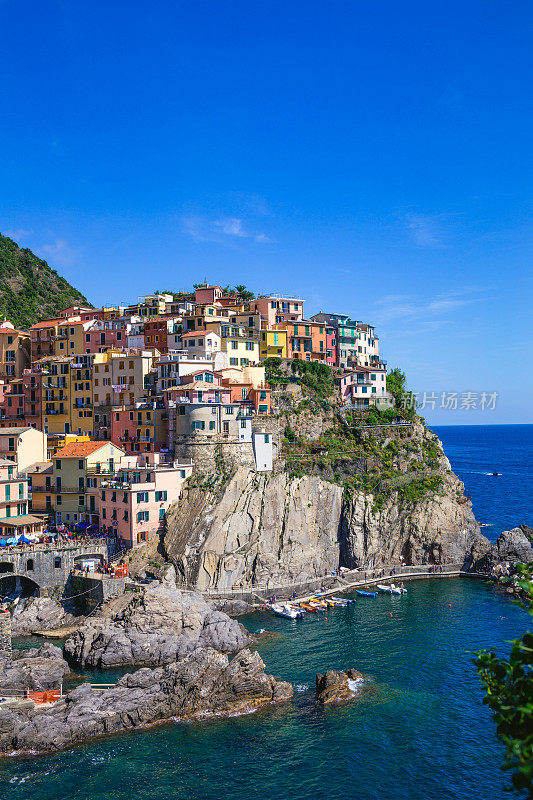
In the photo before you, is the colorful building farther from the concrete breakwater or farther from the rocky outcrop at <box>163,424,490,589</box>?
the concrete breakwater

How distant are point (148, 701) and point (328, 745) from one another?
1128 centimetres

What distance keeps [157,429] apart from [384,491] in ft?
86.3

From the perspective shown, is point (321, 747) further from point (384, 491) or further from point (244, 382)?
point (244, 382)

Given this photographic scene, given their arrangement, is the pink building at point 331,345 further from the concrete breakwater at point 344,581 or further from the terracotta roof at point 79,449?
the terracotta roof at point 79,449

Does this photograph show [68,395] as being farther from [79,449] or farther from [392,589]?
[392,589]

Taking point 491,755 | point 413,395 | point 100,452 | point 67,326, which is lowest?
point 491,755

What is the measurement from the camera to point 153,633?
5106 cm

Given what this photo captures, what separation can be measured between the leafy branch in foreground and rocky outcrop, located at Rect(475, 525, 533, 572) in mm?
59566

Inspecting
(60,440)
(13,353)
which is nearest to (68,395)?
(60,440)

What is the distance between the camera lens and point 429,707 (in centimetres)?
4256

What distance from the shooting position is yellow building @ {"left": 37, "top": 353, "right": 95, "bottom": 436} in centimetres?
8256

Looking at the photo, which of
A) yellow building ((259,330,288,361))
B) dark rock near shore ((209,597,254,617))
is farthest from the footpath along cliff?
yellow building ((259,330,288,361))

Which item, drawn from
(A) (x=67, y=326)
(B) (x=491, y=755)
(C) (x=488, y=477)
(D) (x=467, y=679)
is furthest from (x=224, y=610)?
(C) (x=488, y=477)

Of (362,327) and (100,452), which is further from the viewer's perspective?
(362,327)
